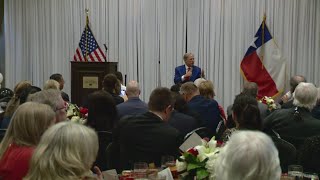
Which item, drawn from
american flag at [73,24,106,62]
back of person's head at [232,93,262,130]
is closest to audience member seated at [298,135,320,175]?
back of person's head at [232,93,262,130]

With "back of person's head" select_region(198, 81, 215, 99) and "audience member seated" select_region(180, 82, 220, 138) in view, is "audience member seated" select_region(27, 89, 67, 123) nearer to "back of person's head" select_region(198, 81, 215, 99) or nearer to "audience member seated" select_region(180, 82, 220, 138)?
"audience member seated" select_region(180, 82, 220, 138)

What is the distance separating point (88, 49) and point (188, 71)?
284cm

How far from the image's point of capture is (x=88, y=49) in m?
10.4

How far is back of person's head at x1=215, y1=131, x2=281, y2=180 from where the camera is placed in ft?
6.57

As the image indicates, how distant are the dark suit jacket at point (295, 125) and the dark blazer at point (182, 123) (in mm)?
807

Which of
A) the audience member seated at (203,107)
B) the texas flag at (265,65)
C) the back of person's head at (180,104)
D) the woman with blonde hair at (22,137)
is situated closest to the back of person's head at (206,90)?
the audience member seated at (203,107)

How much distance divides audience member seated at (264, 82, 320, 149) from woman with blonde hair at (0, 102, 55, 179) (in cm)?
242

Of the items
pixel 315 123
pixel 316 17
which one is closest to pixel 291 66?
pixel 316 17

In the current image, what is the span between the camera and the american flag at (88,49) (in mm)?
10281

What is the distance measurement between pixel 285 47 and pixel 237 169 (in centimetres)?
730

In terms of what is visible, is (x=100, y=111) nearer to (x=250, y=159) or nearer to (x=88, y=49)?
(x=250, y=159)

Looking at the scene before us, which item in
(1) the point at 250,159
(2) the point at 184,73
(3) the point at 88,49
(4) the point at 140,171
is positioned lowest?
(4) the point at 140,171

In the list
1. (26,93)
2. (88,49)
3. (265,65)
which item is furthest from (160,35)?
(26,93)

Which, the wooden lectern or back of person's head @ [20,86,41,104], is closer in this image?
back of person's head @ [20,86,41,104]
